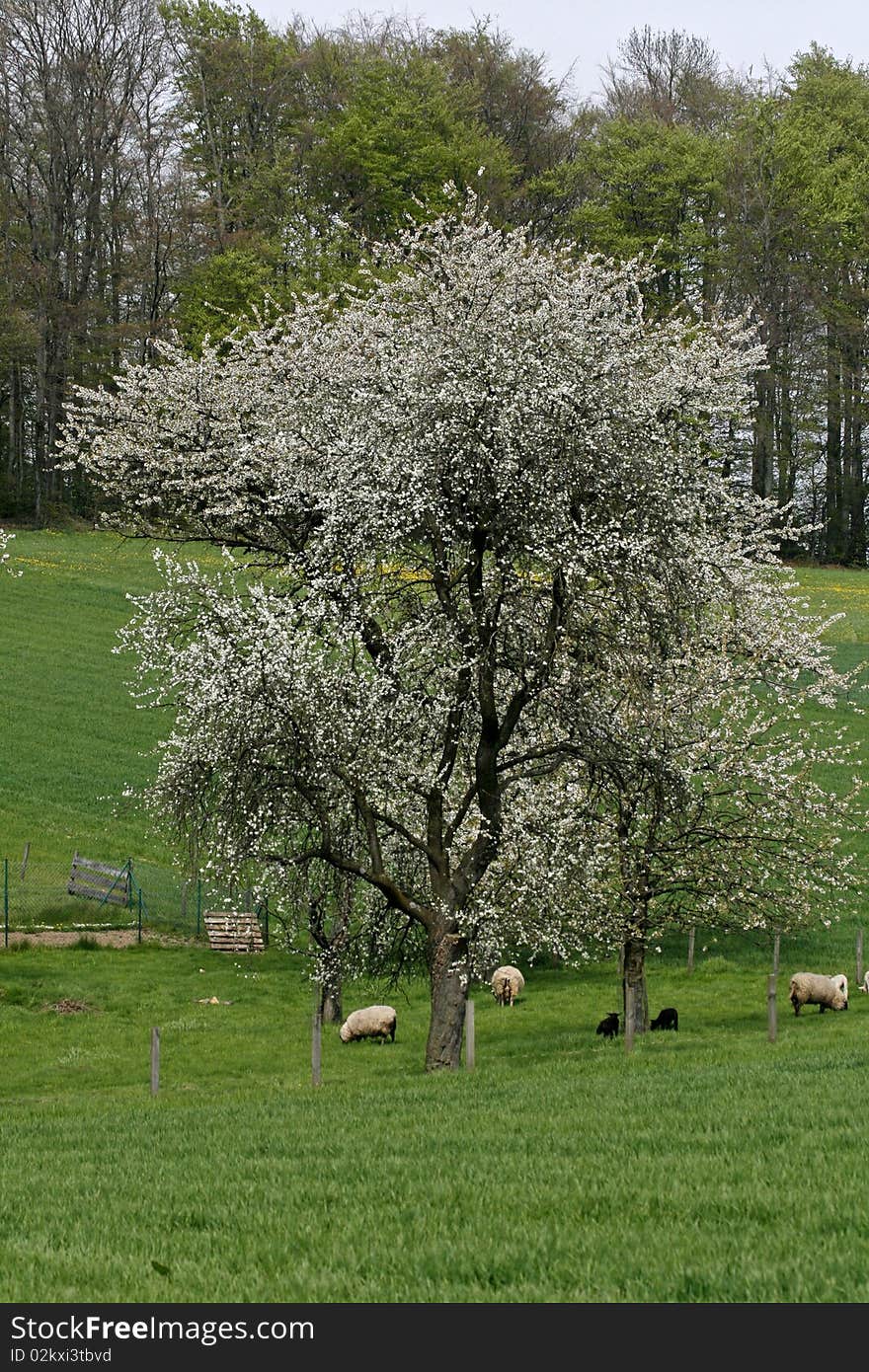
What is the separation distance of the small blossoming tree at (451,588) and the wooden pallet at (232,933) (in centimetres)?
1245

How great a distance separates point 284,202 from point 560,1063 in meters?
70.2

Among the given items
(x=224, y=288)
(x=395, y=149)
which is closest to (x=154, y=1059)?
(x=224, y=288)

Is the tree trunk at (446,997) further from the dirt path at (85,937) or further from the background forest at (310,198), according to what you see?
the background forest at (310,198)

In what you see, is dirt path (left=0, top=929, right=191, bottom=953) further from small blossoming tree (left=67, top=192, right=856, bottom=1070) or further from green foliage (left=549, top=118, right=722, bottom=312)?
green foliage (left=549, top=118, right=722, bottom=312)

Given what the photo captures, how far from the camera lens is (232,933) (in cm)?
3678

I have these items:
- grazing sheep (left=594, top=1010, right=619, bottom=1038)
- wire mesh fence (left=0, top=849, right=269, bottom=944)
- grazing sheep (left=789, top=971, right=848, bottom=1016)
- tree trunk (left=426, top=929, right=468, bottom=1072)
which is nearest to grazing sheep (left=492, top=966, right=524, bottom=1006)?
grazing sheep (left=594, top=1010, right=619, bottom=1038)

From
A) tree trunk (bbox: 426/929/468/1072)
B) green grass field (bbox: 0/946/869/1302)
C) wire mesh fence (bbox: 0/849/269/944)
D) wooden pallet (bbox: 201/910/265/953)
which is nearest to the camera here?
Answer: green grass field (bbox: 0/946/869/1302)

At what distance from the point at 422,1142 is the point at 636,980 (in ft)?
44.7

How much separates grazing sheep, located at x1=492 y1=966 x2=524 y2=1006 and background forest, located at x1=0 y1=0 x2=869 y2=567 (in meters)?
52.2

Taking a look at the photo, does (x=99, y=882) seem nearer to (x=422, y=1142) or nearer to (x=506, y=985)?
(x=506, y=985)

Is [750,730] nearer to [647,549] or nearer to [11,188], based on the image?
[647,549]

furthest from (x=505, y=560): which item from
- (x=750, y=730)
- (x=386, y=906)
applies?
(x=750, y=730)

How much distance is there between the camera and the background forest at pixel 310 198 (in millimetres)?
79625

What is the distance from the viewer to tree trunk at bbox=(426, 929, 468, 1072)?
21.8 metres
